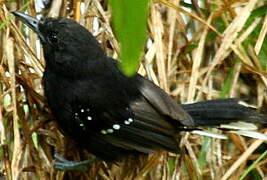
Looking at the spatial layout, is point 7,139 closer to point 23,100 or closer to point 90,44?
point 23,100

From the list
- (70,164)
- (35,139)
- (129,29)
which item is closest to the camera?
(129,29)

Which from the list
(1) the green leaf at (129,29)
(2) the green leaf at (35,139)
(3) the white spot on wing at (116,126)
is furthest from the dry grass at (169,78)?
(1) the green leaf at (129,29)

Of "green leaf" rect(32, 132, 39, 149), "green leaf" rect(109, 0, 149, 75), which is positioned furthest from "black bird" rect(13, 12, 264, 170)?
"green leaf" rect(109, 0, 149, 75)

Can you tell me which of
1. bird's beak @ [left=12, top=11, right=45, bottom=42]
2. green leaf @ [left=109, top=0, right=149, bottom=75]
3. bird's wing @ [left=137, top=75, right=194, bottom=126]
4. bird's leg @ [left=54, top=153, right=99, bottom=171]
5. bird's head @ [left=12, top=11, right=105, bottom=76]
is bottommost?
bird's leg @ [left=54, top=153, right=99, bottom=171]

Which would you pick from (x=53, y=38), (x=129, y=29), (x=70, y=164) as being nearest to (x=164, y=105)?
(x=70, y=164)

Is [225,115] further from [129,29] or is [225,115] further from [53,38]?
[129,29]

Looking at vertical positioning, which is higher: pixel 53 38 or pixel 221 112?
pixel 53 38

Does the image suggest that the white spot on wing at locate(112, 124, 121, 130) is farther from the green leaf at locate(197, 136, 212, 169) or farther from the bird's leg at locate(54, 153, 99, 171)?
the green leaf at locate(197, 136, 212, 169)
